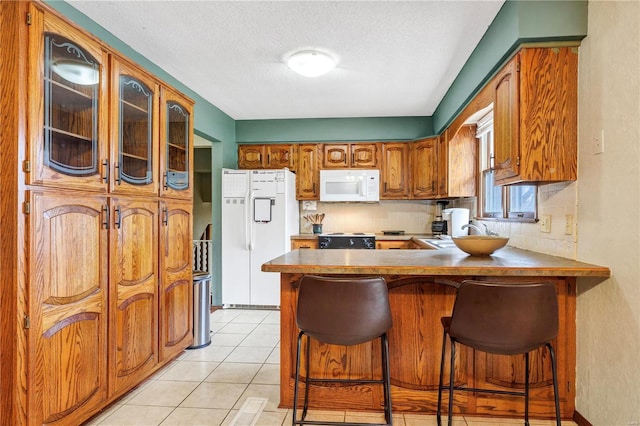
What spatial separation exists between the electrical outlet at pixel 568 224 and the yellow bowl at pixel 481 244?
32 cm

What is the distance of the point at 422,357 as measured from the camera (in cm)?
211

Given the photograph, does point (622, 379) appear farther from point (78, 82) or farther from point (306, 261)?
point (78, 82)

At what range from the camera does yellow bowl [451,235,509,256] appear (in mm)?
2193

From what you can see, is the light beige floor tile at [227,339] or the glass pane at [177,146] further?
the light beige floor tile at [227,339]

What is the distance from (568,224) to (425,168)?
2.48 meters

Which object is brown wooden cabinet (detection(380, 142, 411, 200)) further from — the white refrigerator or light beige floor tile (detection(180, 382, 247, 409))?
light beige floor tile (detection(180, 382, 247, 409))

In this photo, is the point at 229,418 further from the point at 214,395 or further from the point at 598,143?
the point at 598,143

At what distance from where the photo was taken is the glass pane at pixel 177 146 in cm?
275

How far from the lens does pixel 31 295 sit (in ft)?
5.32

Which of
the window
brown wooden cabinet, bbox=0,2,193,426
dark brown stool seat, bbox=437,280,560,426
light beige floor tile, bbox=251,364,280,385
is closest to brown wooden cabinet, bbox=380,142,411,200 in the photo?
the window

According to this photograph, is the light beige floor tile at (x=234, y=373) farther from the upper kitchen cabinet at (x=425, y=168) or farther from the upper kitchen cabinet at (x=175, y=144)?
the upper kitchen cabinet at (x=425, y=168)

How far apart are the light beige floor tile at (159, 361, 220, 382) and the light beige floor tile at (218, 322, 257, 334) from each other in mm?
754

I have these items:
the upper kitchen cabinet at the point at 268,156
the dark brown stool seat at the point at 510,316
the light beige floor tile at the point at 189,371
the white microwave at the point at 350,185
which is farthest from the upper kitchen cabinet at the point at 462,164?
the light beige floor tile at the point at 189,371

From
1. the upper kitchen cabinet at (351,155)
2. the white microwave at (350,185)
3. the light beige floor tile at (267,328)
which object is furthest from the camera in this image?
the upper kitchen cabinet at (351,155)
